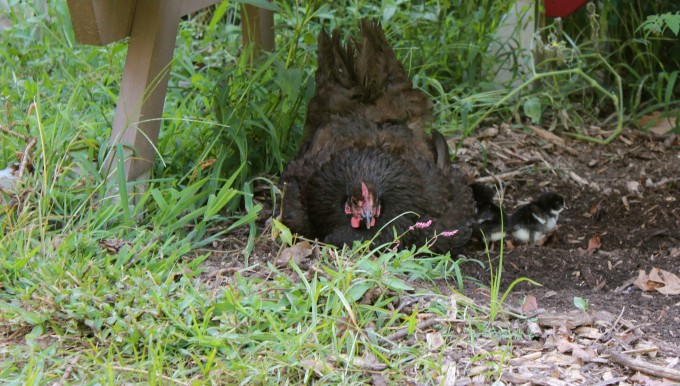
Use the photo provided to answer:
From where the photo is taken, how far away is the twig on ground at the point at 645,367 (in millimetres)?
2979

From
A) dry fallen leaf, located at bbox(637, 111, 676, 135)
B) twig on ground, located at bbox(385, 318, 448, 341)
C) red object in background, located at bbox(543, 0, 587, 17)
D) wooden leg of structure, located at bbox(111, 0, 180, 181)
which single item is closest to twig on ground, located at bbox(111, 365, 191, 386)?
twig on ground, located at bbox(385, 318, 448, 341)

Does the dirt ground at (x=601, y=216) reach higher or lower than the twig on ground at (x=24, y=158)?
lower

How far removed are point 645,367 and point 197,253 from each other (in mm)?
2020

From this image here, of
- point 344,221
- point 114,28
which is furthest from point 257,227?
point 114,28

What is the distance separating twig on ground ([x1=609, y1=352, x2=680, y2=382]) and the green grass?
1.28 feet

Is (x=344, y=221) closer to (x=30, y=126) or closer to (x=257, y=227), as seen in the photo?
(x=257, y=227)

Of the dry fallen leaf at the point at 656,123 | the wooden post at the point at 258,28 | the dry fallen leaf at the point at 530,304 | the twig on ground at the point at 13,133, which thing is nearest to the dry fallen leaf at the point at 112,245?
the twig on ground at the point at 13,133

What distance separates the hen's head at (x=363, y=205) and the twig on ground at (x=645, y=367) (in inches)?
56.9

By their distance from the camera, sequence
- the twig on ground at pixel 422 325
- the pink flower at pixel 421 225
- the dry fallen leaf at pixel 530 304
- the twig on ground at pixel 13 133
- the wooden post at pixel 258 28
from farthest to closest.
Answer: the wooden post at pixel 258 28 → the twig on ground at pixel 13 133 → the pink flower at pixel 421 225 → the dry fallen leaf at pixel 530 304 → the twig on ground at pixel 422 325

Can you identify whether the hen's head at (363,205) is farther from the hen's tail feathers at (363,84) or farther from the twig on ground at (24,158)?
the twig on ground at (24,158)

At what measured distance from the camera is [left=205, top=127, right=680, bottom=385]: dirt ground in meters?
3.12

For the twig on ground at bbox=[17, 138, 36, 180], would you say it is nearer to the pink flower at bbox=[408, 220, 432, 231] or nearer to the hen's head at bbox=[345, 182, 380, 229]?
the hen's head at bbox=[345, 182, 380, 229]

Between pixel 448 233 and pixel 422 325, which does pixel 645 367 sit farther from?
pixel 448 233

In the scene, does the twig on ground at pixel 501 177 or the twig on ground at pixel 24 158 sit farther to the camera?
the twig on ground at pixel 501 177
